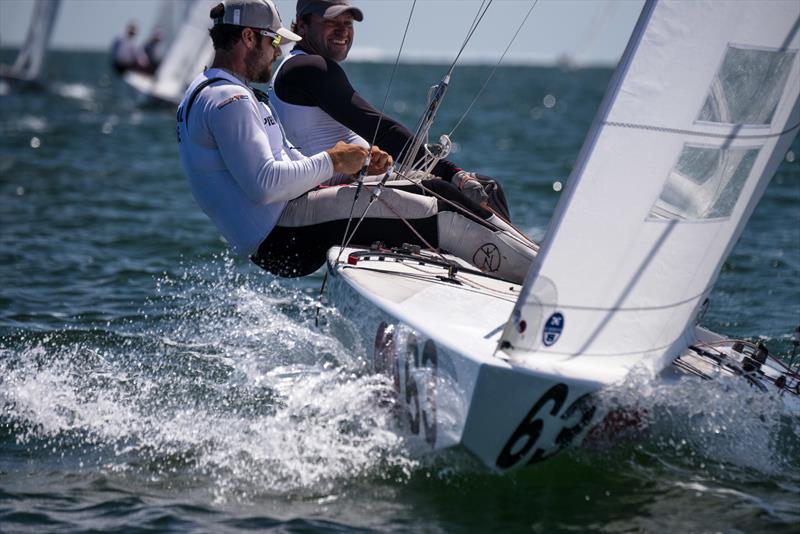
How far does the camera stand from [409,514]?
3229 millimetres

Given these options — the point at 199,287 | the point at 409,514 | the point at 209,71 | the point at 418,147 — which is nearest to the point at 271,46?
the point at 209,71

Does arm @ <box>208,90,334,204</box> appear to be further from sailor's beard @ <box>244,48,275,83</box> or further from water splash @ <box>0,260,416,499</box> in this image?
water splash @ <box>0,260,416,499</box>

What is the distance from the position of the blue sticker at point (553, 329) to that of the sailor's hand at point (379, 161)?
1.19 m

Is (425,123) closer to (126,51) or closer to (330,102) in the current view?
(330,102)

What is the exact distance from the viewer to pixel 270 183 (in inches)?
151

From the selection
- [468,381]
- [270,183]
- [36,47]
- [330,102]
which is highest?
[330,102]

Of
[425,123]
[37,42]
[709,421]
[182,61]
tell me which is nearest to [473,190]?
[425,123]

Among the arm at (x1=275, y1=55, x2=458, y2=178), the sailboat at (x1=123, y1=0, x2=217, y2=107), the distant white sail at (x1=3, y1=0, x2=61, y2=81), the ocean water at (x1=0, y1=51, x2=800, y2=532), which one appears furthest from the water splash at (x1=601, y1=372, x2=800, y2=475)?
the distant white sail at (x1=3, y1=0, x2=61, y2=81)

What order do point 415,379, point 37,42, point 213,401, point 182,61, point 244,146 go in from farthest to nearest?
1. point 37,42
2. point 182,61
3. point 213,401
4. point 244,146
5. point 415,379

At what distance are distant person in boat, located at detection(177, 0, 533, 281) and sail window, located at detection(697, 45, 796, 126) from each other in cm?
115

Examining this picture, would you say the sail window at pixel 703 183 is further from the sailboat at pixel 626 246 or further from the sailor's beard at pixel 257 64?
the sailor's beard at pixel 257 64

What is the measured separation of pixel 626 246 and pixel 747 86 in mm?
651

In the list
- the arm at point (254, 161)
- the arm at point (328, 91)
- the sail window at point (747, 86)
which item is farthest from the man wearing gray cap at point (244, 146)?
the sail window at point (747, 86)

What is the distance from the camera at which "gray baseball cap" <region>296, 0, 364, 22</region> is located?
167 inches
